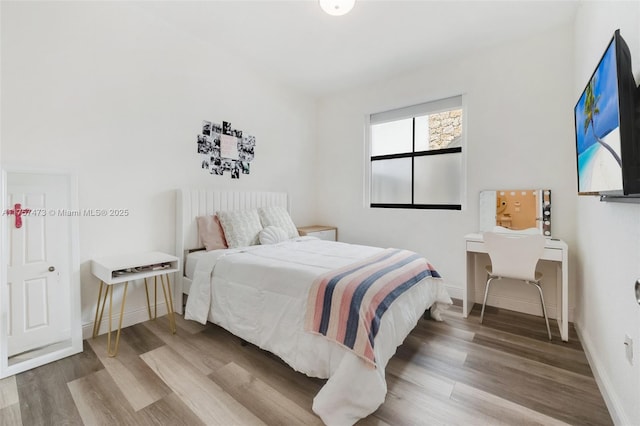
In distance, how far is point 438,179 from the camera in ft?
11.2

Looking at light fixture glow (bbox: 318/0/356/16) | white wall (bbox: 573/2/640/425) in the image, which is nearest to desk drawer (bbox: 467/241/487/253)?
white wall (bbox: 573/2/640/425)

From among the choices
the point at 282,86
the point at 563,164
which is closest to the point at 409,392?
the point at 563,164

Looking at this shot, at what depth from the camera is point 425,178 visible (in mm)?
3512

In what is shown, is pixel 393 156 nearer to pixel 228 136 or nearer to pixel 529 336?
pixel 228 136

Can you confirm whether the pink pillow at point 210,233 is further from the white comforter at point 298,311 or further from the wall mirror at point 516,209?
the wall mirror at point 516,209

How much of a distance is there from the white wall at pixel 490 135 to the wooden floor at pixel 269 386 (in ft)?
3.80

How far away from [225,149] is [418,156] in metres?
2.40

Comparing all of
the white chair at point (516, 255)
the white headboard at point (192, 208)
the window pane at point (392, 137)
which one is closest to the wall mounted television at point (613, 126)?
the white chair at point (516, 255)

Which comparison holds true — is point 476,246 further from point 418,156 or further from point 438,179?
point 418,156

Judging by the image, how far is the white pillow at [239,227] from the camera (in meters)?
2.77

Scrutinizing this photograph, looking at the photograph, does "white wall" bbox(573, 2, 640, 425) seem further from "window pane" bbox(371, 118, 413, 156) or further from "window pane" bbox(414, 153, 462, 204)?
"window pane" bbox(371, 118, 413, 156)

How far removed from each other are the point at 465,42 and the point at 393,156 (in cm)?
144

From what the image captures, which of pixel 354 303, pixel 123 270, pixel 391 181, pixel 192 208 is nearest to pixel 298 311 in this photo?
pixel 354 303

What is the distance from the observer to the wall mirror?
2.67 metres
